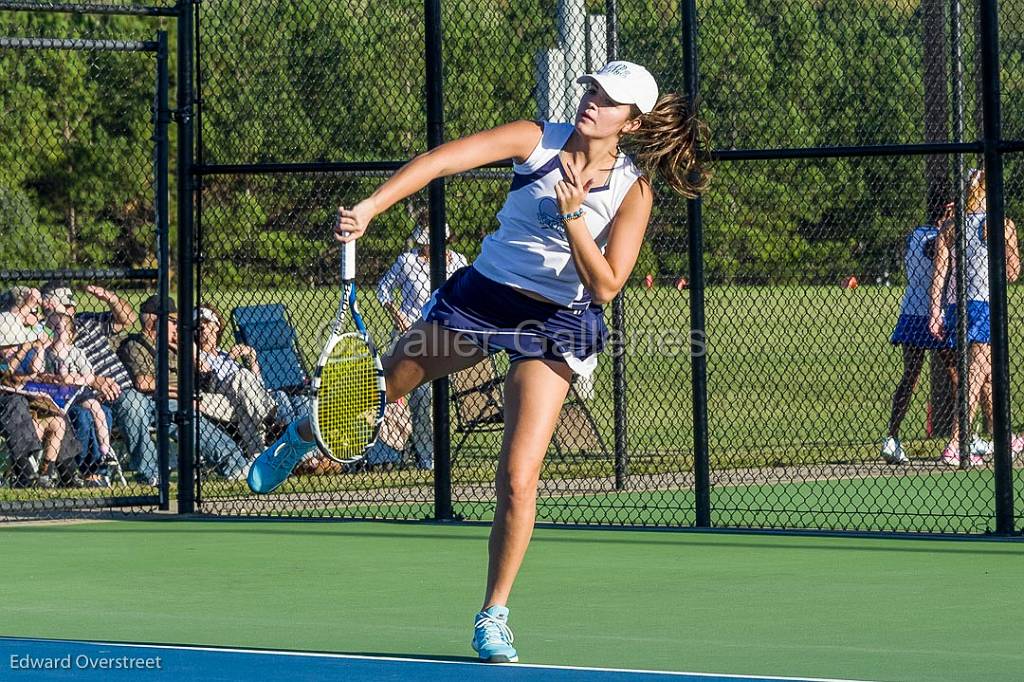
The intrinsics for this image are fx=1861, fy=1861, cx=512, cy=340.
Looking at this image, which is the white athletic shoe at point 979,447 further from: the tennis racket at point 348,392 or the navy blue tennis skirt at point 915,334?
the tennis racket at point 348,392

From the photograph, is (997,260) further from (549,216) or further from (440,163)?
(440,163)

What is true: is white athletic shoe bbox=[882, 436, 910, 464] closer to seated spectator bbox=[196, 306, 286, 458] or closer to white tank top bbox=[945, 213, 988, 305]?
white tank top bbox=[945, 213, 988, 305]

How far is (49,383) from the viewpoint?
1073 cm

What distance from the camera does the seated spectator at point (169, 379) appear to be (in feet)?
34.7

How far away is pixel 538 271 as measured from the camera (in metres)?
5.74

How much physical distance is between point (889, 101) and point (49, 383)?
19.4 ft

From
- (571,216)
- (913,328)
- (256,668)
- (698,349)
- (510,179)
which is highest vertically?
(510,179)

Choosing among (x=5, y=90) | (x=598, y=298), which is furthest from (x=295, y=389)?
(x=5, y=90)

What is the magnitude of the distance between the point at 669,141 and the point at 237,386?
5.59 metres

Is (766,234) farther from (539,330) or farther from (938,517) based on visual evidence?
(539,330)

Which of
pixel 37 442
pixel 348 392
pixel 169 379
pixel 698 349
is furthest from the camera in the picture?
pixel 169 379

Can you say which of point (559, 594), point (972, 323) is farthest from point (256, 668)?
point (972, 323)

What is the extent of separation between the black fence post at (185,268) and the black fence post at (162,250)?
72 mm

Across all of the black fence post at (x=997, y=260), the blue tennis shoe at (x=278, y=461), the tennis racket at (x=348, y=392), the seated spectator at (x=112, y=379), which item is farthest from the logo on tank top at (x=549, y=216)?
the seated spectator at (x=112, y=379)
